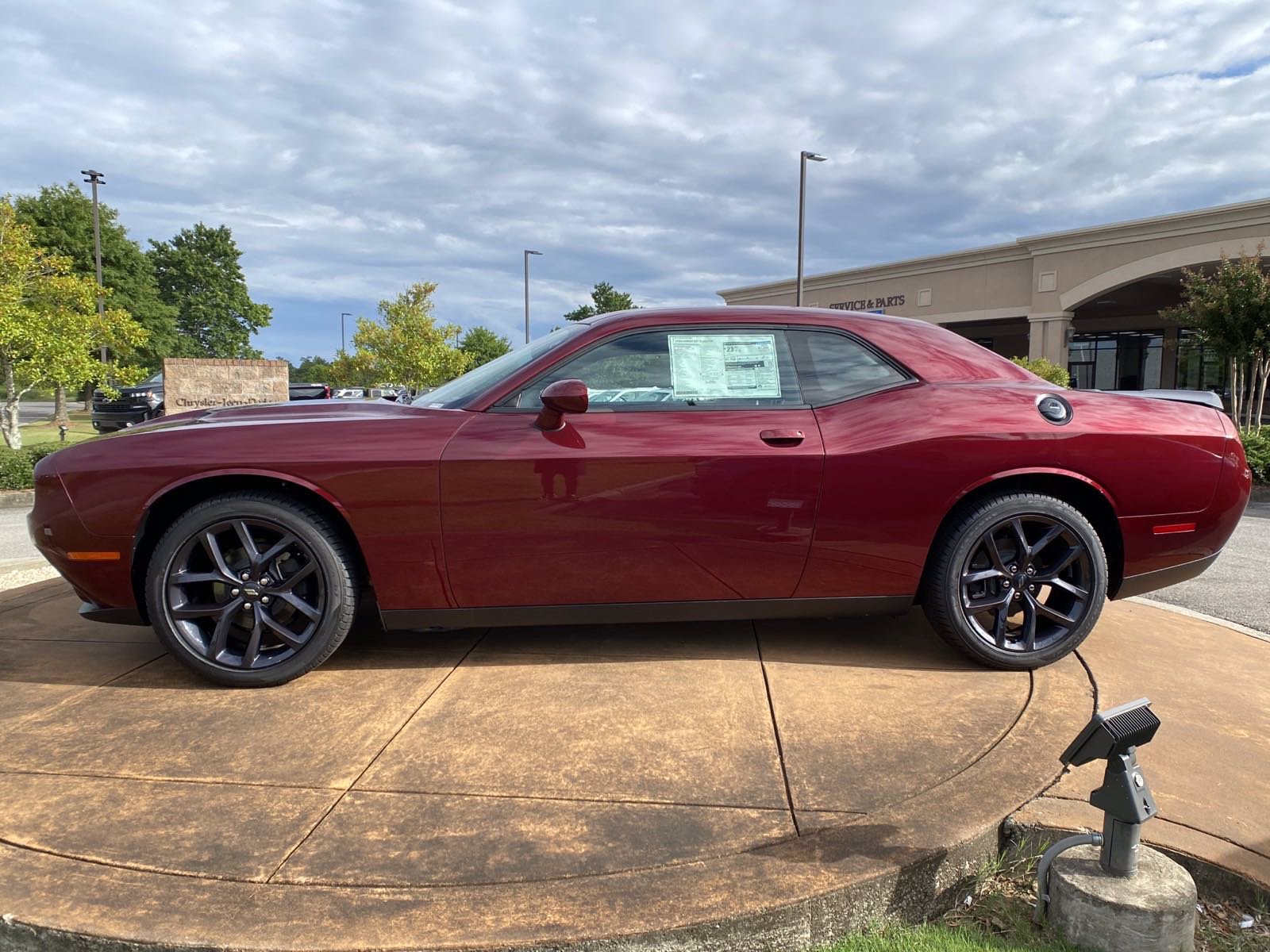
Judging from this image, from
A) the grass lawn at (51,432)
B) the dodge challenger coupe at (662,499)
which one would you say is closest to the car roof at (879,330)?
the dodge challenger coupe at (662,499)

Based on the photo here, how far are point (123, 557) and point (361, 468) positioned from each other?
925 mm

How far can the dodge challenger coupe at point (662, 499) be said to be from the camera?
112 inches

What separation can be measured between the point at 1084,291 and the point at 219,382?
82.2ft

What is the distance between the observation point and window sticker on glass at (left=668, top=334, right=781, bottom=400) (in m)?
3.09

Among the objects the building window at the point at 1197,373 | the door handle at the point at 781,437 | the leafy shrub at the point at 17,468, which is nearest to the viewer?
the door handle at the point at 781,437

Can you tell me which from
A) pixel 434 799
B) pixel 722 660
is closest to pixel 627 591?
pixel 722 660

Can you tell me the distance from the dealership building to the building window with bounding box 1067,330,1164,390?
0.05 metres

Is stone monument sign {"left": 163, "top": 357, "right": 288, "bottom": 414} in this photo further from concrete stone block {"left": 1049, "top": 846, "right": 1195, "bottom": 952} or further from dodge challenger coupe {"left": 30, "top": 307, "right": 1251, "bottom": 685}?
concrete stone block {"left": 1049, "top": 846, "right": 1195, "bottom": 952}

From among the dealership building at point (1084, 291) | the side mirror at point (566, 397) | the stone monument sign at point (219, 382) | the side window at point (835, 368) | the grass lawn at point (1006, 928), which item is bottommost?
the grass lawn at point (1006, 928)

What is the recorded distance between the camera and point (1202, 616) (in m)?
4.23

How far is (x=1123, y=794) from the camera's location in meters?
1.75

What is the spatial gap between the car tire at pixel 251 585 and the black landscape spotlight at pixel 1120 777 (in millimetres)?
2387

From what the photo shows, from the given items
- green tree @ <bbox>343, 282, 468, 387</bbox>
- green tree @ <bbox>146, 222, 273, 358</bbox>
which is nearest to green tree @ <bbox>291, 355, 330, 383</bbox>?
A: green tree @ <bbox>146, 222, 273, 358</bbox>

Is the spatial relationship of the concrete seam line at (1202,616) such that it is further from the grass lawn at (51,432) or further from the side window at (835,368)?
the grass lawn at (51,432)
